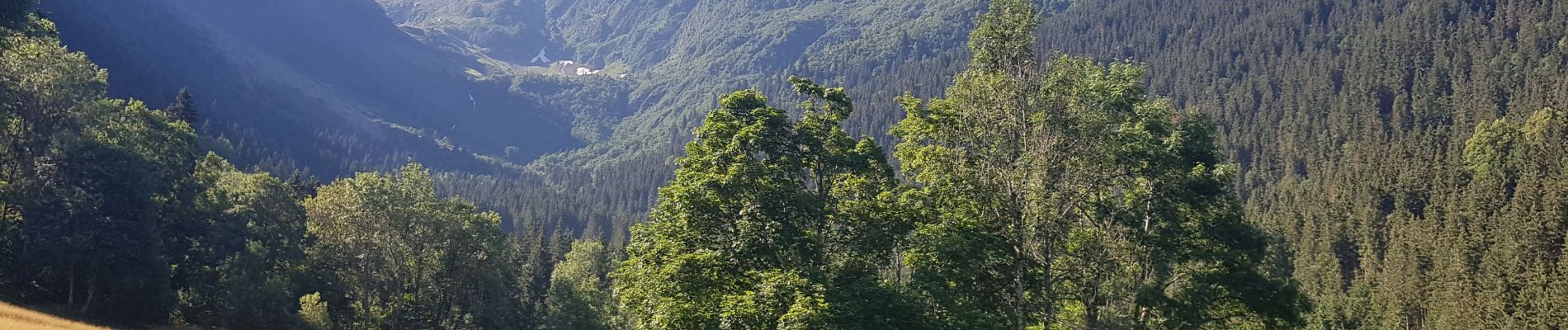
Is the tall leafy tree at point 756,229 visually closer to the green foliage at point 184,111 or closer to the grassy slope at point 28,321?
the grassy slope at point 28,321

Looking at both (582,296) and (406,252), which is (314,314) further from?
(582,296)

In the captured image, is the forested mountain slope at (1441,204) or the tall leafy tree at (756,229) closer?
the tall leafy tree at (756,229)

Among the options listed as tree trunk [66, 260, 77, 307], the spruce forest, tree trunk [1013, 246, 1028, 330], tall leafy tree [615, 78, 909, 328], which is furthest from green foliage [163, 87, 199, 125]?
tree trunk [1013, 246, 1028, 330]

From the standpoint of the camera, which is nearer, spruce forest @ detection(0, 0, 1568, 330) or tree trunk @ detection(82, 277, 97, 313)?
spruce forest @ detection(0, 0, 1568, 330)

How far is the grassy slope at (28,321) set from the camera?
32359mm

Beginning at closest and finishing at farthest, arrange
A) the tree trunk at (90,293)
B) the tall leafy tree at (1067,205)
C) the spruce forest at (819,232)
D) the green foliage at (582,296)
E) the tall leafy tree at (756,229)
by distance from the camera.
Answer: the tall leafy tree at (756,229)
the tall leafy tree at (1067,205)
the spruce forest at (819,232)
the tree trunk at (90,293)
the green foliage at (582,296)

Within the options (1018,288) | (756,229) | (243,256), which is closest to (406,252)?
(243,256)

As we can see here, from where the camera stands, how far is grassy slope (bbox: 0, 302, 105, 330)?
3236 cm

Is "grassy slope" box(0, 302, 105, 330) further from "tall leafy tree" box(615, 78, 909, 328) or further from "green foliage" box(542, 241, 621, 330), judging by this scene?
"green foliage" box(542, 241, 621, 330)

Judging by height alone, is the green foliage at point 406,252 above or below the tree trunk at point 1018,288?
above

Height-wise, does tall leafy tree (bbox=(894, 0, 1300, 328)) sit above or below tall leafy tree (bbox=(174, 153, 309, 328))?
below

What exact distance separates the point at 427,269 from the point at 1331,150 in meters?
189

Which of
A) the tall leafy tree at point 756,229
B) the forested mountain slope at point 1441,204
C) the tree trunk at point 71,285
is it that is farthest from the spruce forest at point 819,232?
the forested mountain slope at point 1441,204

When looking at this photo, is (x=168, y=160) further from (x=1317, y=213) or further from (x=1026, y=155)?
(x=1317, y=213)
